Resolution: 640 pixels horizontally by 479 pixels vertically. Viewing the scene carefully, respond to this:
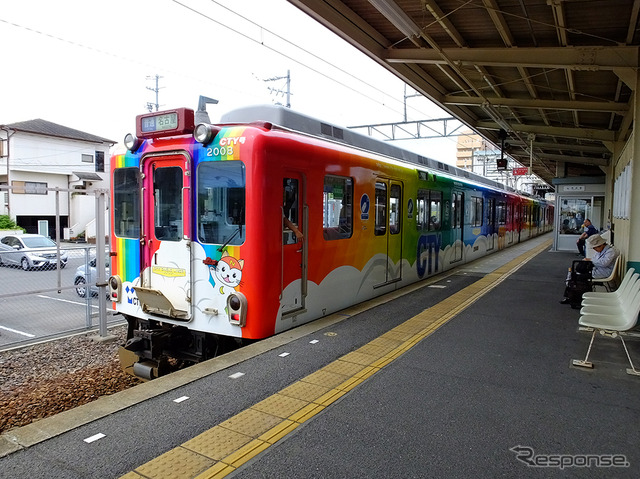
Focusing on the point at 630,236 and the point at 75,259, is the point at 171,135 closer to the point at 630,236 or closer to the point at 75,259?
the point at 75,259

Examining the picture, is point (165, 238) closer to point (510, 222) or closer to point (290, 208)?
point (290, 208)

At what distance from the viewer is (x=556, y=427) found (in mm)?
3553

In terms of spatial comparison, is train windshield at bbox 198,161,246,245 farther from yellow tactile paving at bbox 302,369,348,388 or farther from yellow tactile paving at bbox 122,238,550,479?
yellow tactile paving at bbox 122,238,550,479

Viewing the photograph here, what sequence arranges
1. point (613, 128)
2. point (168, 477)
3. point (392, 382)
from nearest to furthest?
point (168, 477), point (392, 382), point (613, 128)

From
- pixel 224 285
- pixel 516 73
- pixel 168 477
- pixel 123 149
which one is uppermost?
pixel 516 73

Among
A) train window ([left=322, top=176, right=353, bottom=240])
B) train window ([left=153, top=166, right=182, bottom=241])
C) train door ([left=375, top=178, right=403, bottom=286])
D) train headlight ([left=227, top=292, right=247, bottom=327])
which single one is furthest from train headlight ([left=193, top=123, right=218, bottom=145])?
train door ([left=375, top=178, right=403, bottom=286])

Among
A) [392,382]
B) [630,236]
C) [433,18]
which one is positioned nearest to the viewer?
[392,382]

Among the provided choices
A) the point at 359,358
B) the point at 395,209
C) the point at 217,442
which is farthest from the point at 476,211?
the point at 217,442

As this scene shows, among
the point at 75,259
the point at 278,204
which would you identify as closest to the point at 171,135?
the point at 278,204

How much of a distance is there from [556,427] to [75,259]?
7.39 m

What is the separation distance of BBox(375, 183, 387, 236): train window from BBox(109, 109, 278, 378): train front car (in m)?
2.95

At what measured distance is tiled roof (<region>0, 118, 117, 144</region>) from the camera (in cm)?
2920

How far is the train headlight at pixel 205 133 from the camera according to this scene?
5215 mm

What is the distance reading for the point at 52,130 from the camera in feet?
103
